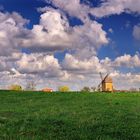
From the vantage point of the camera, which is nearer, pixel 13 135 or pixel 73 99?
pixel 13 135

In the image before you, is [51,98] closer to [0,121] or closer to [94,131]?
[0,121]

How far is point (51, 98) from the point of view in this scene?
50.9 m

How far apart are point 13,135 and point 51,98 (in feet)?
99.9

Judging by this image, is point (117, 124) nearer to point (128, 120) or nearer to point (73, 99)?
point (128, 120)

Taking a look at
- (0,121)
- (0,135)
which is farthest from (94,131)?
(0,121)

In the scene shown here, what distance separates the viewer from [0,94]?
182 ft

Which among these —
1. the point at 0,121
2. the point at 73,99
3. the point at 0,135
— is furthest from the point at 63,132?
the point at 73,99

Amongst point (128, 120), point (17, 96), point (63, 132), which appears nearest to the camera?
point (63, 132)

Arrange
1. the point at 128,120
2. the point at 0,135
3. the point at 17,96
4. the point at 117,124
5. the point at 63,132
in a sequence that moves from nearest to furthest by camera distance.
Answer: the point at 0,135
the point at 63,132
the point at 117,124
the point at 128,120
the point at 17,96

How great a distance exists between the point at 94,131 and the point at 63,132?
166 centimetres

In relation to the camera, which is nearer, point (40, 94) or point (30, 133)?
point (30, 133)

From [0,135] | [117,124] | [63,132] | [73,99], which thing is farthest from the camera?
[73,99]

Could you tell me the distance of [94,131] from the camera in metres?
22.6

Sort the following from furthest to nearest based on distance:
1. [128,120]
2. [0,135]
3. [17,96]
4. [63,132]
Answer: [17,96], [128,120], [63,132], [0,135]
